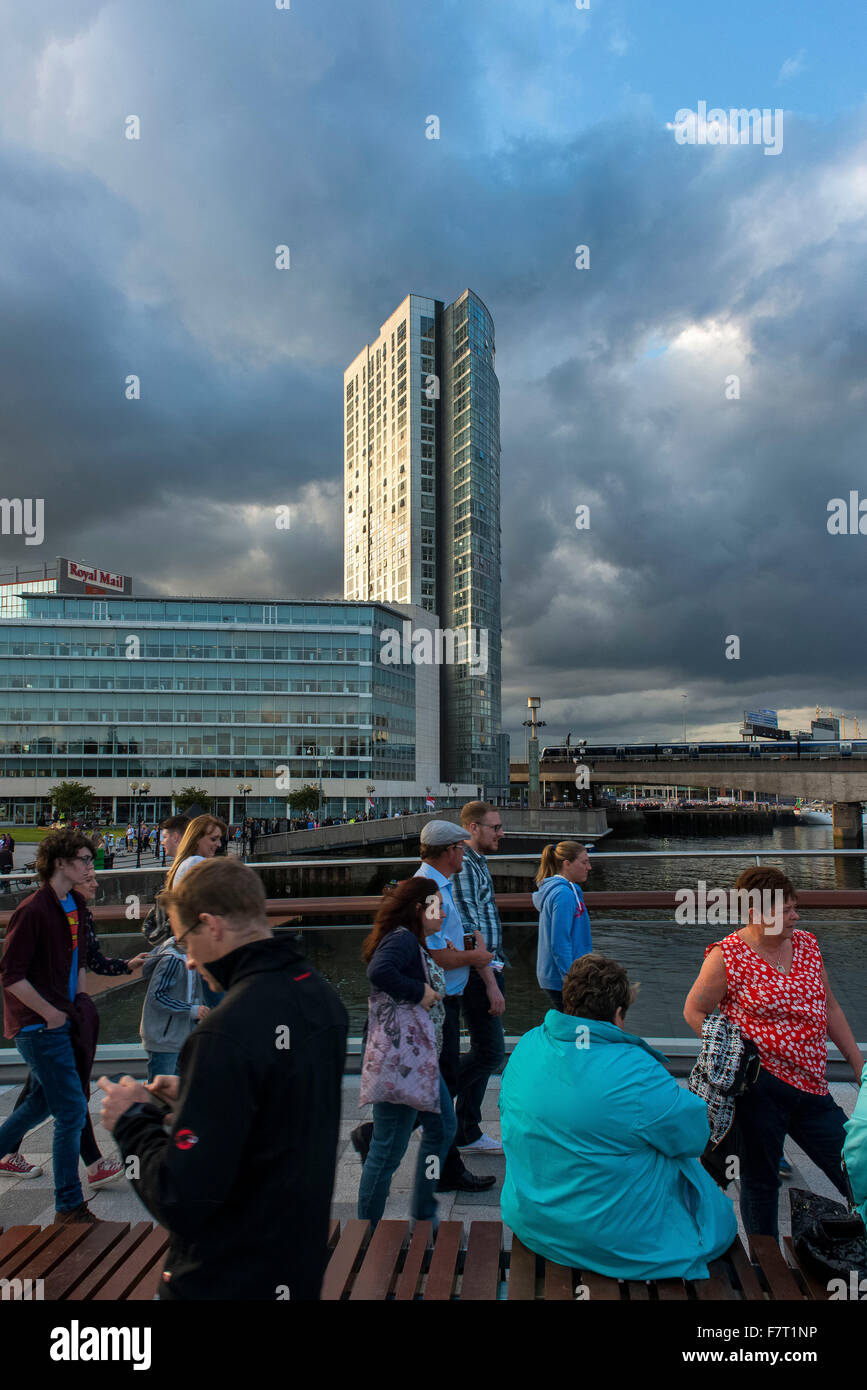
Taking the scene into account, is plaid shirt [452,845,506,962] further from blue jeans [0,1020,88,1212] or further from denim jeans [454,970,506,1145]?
blue jeans [0,1020,88,1212]

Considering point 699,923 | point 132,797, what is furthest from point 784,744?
point 699,923

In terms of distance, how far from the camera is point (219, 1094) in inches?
62.7

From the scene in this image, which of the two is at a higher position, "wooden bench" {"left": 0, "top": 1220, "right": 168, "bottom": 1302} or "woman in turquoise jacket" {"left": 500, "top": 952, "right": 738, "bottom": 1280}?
"woman in turquoise jacket" {"left": 500, "top": 952, "right": 738, "bottom": 1280}

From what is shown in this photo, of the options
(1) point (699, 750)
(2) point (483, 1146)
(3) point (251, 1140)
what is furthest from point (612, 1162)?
Result: (1) point (699, 750)

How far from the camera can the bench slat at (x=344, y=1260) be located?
2455 millimetres

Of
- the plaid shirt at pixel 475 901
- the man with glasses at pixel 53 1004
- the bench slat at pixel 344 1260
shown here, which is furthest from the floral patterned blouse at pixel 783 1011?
the man with glasses at pixel 53 1004

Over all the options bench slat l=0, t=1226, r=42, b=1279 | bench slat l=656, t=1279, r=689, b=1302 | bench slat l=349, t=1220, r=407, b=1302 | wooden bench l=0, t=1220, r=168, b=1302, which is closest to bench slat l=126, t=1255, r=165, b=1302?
wooden bench l=0, t=1220, r=168, b=1302

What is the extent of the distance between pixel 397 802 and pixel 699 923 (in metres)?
80.8

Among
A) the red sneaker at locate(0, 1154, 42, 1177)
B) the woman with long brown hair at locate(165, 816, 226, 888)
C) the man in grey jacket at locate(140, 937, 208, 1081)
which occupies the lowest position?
the red sneaker at locate(0, 1154, 42, 1177)

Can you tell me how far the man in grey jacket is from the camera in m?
4.18

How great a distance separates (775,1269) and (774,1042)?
867mm

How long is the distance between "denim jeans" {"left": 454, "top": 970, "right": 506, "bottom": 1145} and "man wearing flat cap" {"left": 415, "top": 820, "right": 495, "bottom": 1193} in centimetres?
14

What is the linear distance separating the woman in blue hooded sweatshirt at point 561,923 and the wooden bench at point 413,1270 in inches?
69.7

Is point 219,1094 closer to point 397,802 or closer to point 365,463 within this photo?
point 397,802
